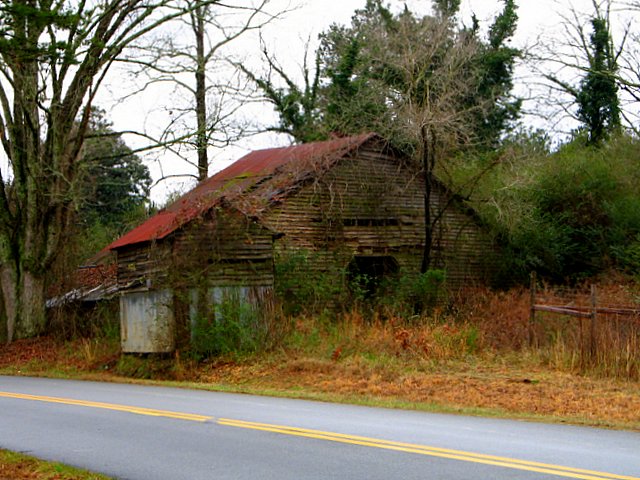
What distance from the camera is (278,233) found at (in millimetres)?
21938

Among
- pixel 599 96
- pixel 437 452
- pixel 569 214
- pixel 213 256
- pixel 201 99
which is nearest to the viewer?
pixel 437 452

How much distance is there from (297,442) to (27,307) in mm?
19638

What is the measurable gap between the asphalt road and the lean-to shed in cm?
664

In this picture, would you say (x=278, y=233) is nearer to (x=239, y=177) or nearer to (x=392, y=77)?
(x=239, y=177)

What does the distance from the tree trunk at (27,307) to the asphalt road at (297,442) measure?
13.4 m

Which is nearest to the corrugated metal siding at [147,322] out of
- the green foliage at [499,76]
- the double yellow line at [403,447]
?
the double yellow line at [403,447]

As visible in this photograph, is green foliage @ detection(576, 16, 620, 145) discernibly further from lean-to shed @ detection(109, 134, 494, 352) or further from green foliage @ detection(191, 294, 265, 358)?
green foliage @ detection(191, 294, 265, 358)

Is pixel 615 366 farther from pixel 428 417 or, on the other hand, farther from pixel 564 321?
pixel 428 417

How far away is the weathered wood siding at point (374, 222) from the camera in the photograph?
1057 inches

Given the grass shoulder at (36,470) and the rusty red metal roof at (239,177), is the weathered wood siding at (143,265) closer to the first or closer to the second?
the rusty red metal roof at (239,177)

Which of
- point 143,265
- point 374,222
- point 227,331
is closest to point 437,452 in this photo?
point 227,331

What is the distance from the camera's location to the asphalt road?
323 inches

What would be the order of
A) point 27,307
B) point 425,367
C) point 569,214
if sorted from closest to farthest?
point 425,367, point 27,307, point 569,214

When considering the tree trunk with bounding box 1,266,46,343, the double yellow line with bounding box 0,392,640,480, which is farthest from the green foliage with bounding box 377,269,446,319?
the double yellow line with bounding box 0,392,640,480
